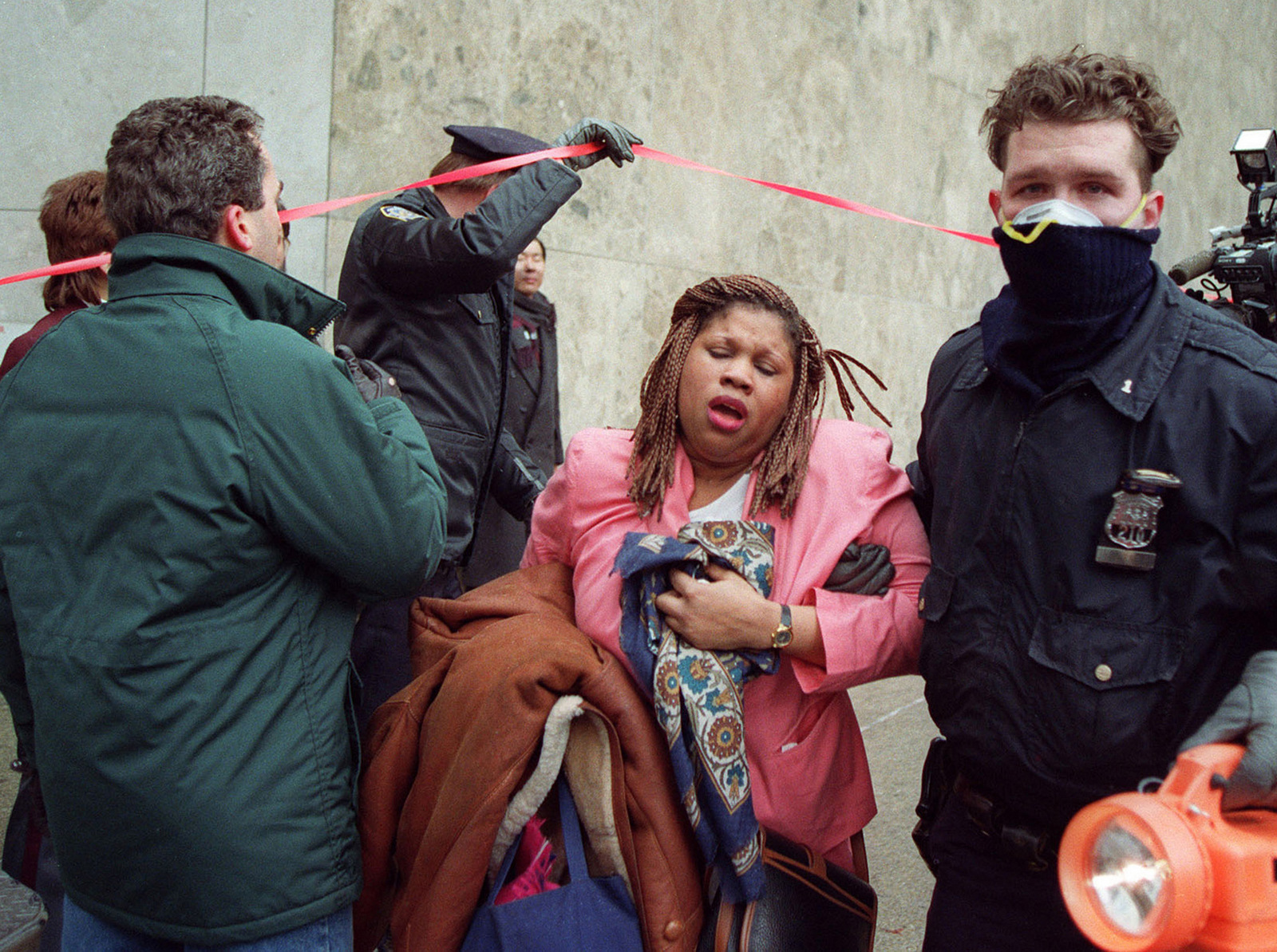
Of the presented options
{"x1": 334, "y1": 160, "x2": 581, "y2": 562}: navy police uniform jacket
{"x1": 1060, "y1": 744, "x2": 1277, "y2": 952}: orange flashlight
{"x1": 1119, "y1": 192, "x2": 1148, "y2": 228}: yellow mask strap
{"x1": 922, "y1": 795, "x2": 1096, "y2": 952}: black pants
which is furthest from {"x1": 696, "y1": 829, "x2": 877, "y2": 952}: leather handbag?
{"x1": 334, "y1": 160, "x2": 581, "y2": 562}: navy police uniform jacket

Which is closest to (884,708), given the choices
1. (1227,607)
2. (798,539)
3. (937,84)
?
(798,539)

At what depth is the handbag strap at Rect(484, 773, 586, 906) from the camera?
1.88m

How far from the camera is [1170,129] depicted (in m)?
1.79

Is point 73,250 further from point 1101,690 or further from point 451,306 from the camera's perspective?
point 1101,690

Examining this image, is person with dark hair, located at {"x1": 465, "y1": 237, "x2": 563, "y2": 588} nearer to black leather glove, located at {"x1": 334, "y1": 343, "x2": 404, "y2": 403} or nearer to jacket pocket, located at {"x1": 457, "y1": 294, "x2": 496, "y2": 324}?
jacket pocket, located at {"x1": 457, "y1": 294, "x2": 496, "y2": 324}

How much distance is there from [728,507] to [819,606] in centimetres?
30

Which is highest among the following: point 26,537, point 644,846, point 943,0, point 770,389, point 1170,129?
point 943,0

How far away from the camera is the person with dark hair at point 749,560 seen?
197cm

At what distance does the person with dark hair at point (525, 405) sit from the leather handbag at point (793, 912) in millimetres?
1723

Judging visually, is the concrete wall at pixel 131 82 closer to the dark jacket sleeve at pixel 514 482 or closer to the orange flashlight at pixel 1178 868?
the dark jacket sleeve at pixel 514 482

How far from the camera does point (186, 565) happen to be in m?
1.71

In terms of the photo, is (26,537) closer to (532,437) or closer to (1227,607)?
(1227,607)

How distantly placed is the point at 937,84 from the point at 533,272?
4576 mm

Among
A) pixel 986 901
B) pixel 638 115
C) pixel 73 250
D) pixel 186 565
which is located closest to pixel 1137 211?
pixel 986 901
